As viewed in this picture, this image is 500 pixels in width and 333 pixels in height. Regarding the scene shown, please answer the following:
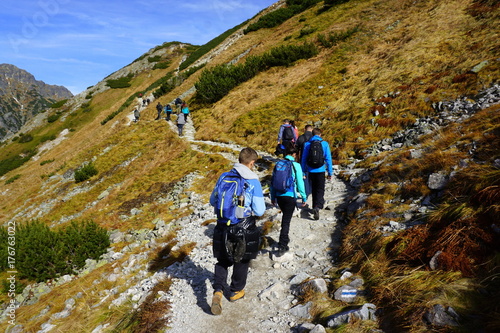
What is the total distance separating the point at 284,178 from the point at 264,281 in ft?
7.13

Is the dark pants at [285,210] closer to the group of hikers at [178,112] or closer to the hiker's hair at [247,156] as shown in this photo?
the hiker's hair at [247,156]

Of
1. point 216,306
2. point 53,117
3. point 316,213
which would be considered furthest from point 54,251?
point 53,117

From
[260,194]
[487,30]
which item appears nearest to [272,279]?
[260,194]

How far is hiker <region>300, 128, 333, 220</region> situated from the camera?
23.9ft

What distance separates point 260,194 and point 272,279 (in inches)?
84.2

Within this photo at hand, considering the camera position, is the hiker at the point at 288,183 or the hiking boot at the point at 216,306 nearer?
the hiking boot at the point at 216,306

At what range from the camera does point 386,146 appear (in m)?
11.1

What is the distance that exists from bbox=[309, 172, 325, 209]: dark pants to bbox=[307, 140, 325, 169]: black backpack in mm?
312

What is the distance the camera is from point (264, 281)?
5512mm

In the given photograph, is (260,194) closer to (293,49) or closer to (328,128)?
(328,128)

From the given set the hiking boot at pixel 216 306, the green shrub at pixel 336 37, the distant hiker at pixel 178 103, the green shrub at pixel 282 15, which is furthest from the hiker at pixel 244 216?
the green shrub at pixel 282 15

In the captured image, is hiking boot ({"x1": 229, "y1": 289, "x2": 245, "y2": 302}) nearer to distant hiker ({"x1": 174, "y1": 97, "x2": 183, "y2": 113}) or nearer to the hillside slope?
the hillside slope

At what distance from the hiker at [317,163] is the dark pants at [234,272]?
3.59 meters

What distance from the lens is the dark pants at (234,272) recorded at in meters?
4.71
